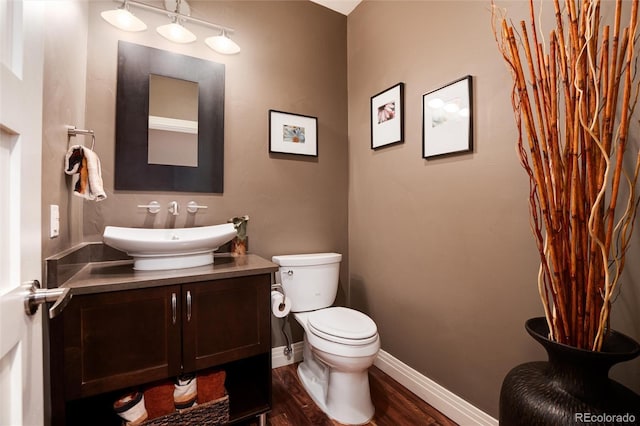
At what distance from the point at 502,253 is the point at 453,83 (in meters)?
0.91

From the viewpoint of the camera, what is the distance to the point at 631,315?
1.01 metres

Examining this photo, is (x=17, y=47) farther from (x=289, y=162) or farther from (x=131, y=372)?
(x=289, y=162)

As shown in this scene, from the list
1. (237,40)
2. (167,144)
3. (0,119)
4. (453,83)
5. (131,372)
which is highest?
(237,40)

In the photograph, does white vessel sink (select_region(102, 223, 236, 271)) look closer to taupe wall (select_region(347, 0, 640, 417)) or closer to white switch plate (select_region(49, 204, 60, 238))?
white switch plate (select_region(49, 204, 60, 238))

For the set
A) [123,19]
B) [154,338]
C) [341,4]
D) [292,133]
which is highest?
[341,4]

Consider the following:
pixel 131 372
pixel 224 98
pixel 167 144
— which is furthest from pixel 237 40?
pixel 131 372

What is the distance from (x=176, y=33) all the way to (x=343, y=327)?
192 cm

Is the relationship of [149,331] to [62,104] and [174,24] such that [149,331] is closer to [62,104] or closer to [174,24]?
[62,104]

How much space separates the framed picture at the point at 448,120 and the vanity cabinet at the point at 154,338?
119 centimetres

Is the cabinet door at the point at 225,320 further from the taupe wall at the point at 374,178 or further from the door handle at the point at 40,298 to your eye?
the door handle at the point at 40,298

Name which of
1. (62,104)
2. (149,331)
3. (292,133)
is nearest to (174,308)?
(149,331)

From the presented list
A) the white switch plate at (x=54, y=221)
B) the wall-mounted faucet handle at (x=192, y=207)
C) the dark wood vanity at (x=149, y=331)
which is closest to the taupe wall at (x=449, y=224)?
the dark wood vanity at (x=149, y=331)

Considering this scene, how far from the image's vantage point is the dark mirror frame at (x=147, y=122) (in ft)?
5.39

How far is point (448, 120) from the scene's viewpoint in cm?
158
